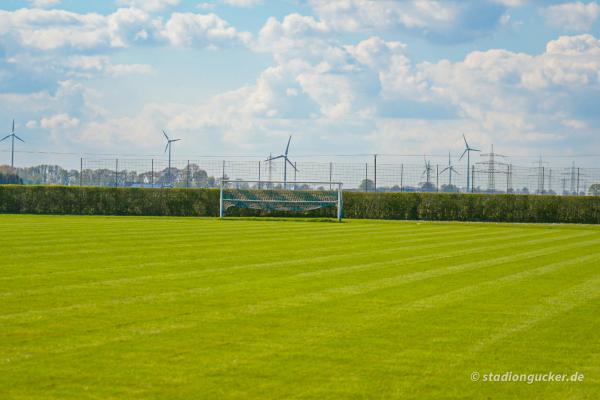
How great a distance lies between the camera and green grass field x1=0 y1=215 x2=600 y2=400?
604cm

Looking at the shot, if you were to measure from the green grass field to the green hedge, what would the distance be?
2596 centimetres

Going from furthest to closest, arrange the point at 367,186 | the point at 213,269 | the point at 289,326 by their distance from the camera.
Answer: the point at 367,186 < the point at 213,269 < the point at 289,326

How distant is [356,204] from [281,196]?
4.18 metres

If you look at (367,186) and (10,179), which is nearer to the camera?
(367,186)

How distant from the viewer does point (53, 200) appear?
140 feet

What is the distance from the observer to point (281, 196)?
42.0 meters

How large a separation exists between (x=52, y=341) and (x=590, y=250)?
15.9 m

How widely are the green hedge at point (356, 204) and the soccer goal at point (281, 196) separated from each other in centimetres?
87

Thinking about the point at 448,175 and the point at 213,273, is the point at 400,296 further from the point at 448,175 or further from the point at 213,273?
the point at 448,175

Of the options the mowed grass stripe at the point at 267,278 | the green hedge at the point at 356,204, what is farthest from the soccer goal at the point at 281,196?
the mowed grass stripe at the point at 267,278

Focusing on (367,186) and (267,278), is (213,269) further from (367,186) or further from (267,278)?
(367,186)

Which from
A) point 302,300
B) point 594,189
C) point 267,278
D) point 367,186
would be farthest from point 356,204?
point 302,300

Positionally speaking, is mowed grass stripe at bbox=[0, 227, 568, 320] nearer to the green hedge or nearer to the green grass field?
the green grass field

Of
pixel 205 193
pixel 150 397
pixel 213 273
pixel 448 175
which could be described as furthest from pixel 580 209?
pixel 150 397
